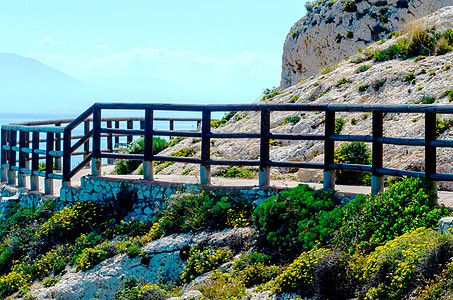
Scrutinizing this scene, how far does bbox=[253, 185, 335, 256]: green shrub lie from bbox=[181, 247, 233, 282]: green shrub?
72 cm

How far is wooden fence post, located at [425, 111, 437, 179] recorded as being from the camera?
8.53 m

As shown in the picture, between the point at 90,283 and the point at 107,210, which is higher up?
the point at 107,210

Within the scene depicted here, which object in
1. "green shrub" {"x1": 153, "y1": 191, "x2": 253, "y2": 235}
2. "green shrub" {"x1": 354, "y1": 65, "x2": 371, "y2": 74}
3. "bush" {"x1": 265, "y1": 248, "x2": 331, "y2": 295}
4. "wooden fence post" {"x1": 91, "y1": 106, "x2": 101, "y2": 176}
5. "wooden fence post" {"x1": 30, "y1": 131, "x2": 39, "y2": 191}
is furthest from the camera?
"green shrub" {"x1": 354, "y1": 65, "x2": 371, "y2": 74}

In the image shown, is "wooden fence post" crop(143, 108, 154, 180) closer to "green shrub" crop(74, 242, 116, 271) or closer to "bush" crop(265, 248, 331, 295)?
"green shrub" crop(74, 242, 116, 271)

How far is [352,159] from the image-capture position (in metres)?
12.2

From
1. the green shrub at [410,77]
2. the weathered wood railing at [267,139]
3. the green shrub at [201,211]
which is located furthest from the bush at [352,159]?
the green shrub at [410,77]

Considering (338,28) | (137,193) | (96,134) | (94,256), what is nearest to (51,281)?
(94,256)

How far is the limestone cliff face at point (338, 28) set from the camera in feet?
76.8

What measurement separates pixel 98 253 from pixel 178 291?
2374 millimetres

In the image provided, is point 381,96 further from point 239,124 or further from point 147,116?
point 147,116

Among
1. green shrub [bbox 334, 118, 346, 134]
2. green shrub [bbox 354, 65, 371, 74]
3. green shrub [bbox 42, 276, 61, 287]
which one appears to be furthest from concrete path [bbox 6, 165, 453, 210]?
green shrub [bbox 354, 65, 371, 74]

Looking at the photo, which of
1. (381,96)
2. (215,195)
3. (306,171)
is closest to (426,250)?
(215,195)

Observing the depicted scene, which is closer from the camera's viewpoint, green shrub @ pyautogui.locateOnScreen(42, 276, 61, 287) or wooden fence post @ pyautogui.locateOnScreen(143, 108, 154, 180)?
green shrub @ pyautogui.locateOnScreen(42, 276, 61, 287)

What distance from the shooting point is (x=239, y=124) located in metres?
18.0
